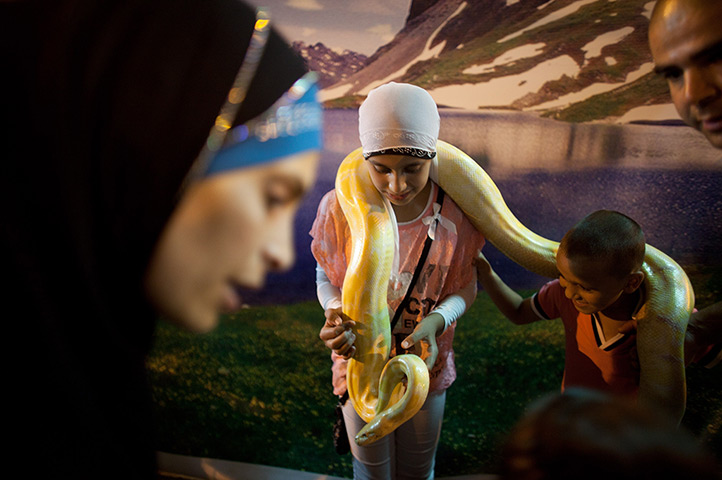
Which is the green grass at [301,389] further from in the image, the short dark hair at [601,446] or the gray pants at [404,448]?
the short dark hair at [601,446]

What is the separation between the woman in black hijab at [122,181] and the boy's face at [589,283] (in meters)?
0.94

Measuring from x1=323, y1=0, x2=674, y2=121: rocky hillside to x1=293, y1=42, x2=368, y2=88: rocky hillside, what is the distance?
10cm

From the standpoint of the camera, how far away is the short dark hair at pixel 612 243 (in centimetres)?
116

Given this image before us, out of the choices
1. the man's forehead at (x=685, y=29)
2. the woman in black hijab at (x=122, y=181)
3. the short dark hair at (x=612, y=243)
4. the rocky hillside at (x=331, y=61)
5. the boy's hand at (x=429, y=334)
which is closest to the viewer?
the woman in black hijab at (x=122, y=181)

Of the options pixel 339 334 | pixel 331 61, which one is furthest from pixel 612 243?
pixel 331 61

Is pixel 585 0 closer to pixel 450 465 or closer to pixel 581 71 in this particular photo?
pixel 581 71

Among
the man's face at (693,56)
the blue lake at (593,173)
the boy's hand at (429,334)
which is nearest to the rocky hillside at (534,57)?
the blue lake at (593,173)

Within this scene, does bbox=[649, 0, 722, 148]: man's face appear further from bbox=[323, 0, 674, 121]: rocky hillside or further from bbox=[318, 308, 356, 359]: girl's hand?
bbox=[323, 0, 674, 121]: rocky hillside

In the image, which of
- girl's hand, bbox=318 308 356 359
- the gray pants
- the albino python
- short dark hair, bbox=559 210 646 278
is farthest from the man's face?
the gray pants

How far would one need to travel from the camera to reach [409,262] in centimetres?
141

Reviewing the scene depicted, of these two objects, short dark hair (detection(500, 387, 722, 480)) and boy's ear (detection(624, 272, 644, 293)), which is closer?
short dark hair (detection(500, 387, 722, 480))

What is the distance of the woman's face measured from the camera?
473mm

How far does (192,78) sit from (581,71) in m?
2.02

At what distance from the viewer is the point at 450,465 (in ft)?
7.73
